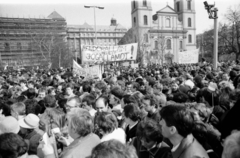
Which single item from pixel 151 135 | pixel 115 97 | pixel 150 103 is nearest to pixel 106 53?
pixel 115 97

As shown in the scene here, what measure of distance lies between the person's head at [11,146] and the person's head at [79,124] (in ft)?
1.85

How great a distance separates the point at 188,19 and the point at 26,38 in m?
50.9

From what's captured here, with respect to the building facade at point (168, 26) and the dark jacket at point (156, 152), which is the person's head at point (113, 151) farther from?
the building facade at point (168, 26)

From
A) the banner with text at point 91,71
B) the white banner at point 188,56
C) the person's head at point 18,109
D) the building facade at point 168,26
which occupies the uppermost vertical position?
the building facade at point 168,26

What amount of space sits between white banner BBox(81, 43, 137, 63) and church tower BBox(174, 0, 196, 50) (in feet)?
194

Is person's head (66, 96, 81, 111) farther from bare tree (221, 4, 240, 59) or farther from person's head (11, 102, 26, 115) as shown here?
bare tree (221, 4, 240, 59)

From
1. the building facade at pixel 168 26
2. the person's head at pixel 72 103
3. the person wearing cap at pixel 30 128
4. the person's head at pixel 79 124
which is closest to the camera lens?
the person's head at pixel 79 124

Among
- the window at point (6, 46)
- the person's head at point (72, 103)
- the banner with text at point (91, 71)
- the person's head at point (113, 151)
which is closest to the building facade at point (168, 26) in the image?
the window at point (6, 46)

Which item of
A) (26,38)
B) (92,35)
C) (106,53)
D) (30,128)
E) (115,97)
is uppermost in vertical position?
(92,35)

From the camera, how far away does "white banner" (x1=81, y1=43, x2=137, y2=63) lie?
12.2 m

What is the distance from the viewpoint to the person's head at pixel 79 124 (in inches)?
102

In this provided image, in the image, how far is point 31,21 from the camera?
40406 mm

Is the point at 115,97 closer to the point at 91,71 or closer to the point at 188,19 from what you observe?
the point at 91,71

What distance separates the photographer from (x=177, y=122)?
2.26 m
